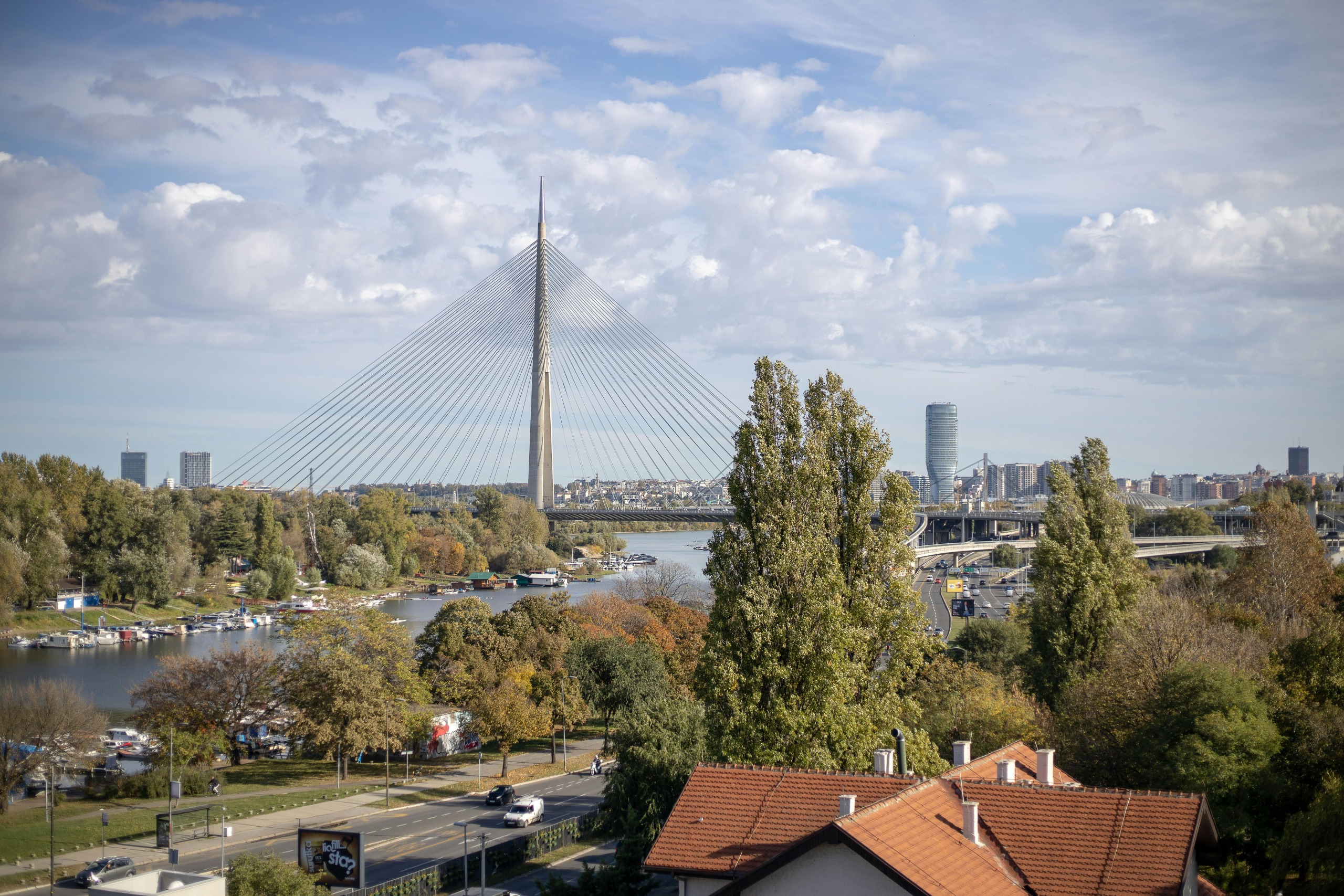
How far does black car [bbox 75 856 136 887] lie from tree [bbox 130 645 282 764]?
25.2 ft

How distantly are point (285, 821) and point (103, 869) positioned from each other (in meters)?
3.93

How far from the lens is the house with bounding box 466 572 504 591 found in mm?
70500

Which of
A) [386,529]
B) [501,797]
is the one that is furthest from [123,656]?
[501,797]

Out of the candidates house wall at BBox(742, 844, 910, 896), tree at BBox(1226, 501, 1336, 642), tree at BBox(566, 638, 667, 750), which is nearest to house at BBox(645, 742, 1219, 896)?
house wall at BBox(742, 844, 910, 896)

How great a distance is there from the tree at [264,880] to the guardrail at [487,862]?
5.81 ft

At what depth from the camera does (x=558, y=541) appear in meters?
84.8

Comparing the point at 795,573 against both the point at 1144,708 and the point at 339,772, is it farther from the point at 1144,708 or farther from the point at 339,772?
the point at 339,772

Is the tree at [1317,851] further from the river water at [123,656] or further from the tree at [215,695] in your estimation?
the tree at [215,695]

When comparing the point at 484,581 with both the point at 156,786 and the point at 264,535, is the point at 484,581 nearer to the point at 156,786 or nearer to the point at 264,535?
the point at 264,535

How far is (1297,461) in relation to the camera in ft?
609

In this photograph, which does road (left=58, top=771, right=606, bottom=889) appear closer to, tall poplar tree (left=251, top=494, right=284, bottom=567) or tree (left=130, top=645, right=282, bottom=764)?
tree (left=130, top=645, right=282, bottom=764)

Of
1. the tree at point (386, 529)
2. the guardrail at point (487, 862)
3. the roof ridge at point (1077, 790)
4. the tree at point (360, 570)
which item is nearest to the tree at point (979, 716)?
the guardrail at point (487, 862)

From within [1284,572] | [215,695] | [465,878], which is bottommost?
[465,878]

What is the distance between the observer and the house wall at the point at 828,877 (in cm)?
657
